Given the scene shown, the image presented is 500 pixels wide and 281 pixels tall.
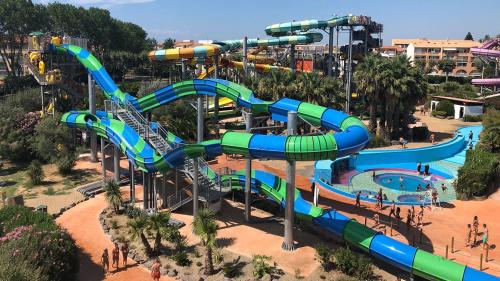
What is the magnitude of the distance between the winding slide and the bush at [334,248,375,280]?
108 centimetres

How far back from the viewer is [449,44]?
133 meters

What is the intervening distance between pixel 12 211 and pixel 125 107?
11.0 m

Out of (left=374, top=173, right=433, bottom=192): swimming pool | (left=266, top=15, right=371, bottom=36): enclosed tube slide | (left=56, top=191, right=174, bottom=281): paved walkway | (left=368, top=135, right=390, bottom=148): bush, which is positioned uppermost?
(left=266, top=15, right=371, bottom=36): enclosed tube slide

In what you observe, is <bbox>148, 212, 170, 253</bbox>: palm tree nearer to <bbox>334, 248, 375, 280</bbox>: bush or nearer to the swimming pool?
<bbox>334, 248, 375, 280</bbox>: bush

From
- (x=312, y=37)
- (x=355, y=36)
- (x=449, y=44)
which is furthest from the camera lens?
(x=449, y=44)

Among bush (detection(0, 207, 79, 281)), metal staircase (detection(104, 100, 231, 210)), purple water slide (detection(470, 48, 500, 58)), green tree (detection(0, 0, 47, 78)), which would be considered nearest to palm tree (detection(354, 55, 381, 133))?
metal staircase (detection(104, 100, 231, 210))

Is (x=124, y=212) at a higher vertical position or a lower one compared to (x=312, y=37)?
lower

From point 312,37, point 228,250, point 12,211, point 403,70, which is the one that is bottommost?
point 228,250

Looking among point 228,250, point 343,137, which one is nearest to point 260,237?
point 228,250

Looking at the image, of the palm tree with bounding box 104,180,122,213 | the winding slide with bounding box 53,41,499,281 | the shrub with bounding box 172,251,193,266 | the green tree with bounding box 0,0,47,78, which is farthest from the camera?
the green tree with bounding box 0,0,47,78

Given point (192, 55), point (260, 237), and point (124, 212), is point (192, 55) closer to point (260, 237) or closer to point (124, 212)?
point (124, 212)

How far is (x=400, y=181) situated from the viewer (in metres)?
34.6

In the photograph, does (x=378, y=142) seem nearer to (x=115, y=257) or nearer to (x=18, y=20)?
(x=115, y=257)

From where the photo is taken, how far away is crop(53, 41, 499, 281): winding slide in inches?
703
